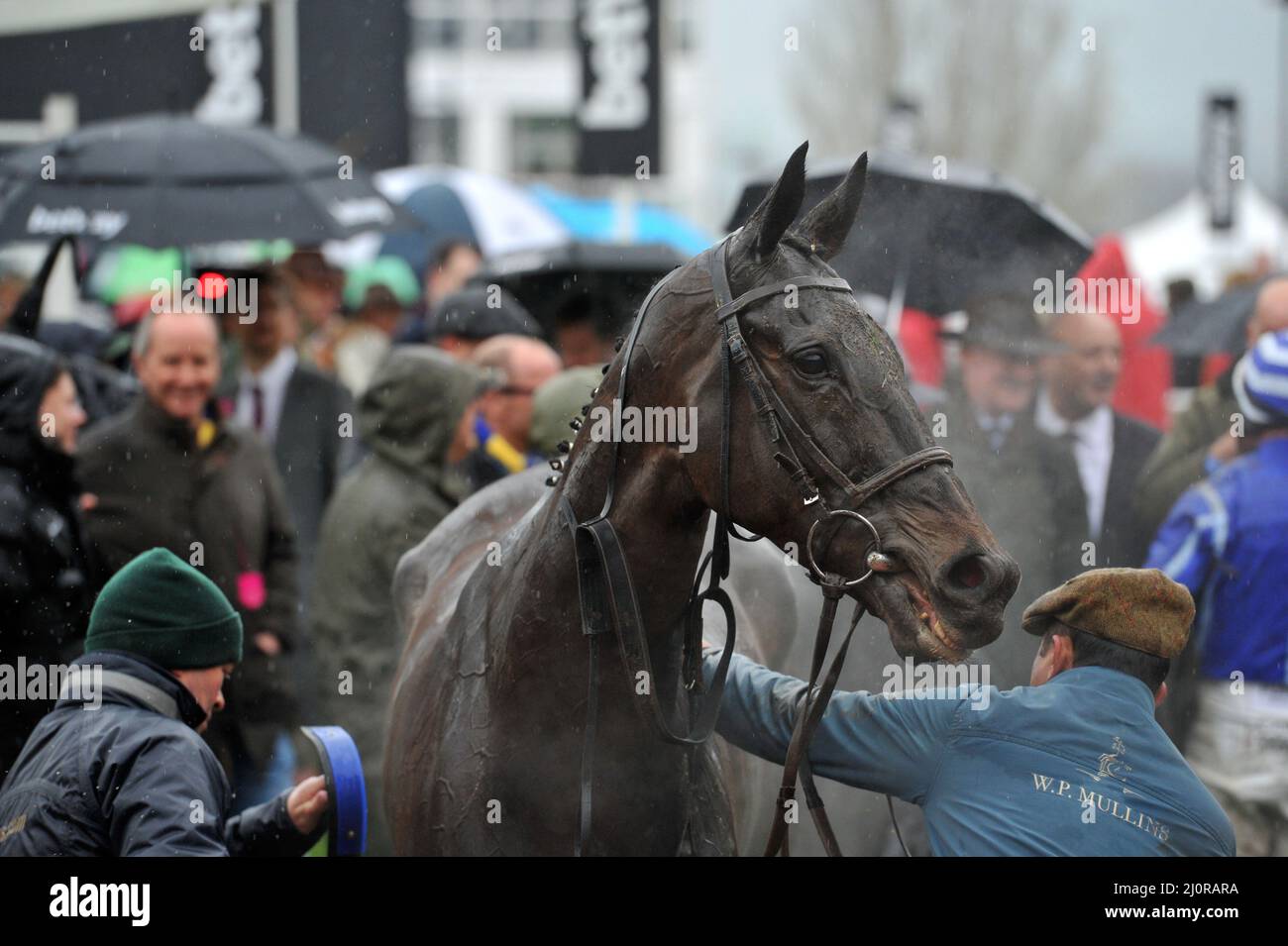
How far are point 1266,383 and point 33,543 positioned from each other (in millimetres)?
3937

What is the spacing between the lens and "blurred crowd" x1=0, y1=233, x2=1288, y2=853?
16.7 ft

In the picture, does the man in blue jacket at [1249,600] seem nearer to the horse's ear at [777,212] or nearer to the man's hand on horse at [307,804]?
the horse's ear at [777,212]

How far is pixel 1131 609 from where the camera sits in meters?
3.31

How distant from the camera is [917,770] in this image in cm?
332

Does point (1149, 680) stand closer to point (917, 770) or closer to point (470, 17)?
point (917, 770)

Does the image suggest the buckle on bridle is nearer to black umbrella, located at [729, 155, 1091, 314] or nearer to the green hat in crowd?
the green hat in crowd

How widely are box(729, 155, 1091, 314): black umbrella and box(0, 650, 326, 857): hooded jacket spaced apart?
3108mm

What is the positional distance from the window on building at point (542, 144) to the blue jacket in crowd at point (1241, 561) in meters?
51.6

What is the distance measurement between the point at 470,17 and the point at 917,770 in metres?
58.4

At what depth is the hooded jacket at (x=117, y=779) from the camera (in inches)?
123

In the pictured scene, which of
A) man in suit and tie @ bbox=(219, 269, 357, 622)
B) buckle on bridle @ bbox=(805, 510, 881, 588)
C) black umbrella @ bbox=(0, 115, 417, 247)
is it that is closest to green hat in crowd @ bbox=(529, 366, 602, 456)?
man in suit and tie @ bbox=(219, 269, 357, 622)

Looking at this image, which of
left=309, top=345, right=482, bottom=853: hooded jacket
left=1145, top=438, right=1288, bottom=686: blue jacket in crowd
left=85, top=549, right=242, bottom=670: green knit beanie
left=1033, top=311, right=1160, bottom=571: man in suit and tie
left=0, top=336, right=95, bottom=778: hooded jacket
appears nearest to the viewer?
left=85, top=549, right=242, bottom=670: green knit beanie

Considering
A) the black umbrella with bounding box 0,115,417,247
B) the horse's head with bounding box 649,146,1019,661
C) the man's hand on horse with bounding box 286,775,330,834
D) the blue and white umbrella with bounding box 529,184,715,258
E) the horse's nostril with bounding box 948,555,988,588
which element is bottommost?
the man's hand on horse with bounding box 286,775,330,834
